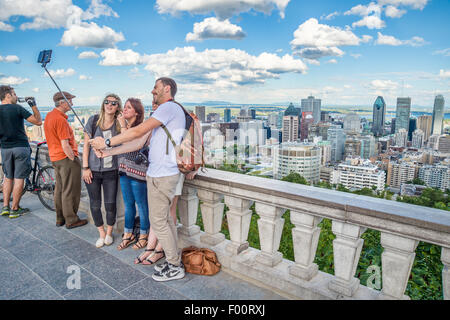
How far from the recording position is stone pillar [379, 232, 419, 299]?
7.14 feet

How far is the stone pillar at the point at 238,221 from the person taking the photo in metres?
3.06

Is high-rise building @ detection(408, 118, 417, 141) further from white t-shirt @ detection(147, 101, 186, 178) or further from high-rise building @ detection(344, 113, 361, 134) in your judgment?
white t-shirt @ detection(147, 101, 186, 178)

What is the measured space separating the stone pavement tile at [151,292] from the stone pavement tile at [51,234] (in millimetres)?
1631

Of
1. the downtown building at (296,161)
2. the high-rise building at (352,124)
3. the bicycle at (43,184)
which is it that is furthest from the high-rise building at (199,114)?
the high-rise building at (352,124)

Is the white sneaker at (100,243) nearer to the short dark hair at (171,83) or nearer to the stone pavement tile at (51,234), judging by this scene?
the stone pavement tile at (51,234)

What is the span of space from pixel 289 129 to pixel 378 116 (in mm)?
33337

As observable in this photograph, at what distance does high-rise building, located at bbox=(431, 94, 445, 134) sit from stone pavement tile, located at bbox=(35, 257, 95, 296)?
85719 millimetres

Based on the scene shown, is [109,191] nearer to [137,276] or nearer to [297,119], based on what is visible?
[137,276]

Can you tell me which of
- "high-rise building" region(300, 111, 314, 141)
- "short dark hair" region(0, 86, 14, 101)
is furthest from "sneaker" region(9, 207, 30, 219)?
"high-rise building" region(300, 111, 314, 141)

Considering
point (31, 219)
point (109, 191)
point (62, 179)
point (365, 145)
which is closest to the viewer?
point (109, 191)
